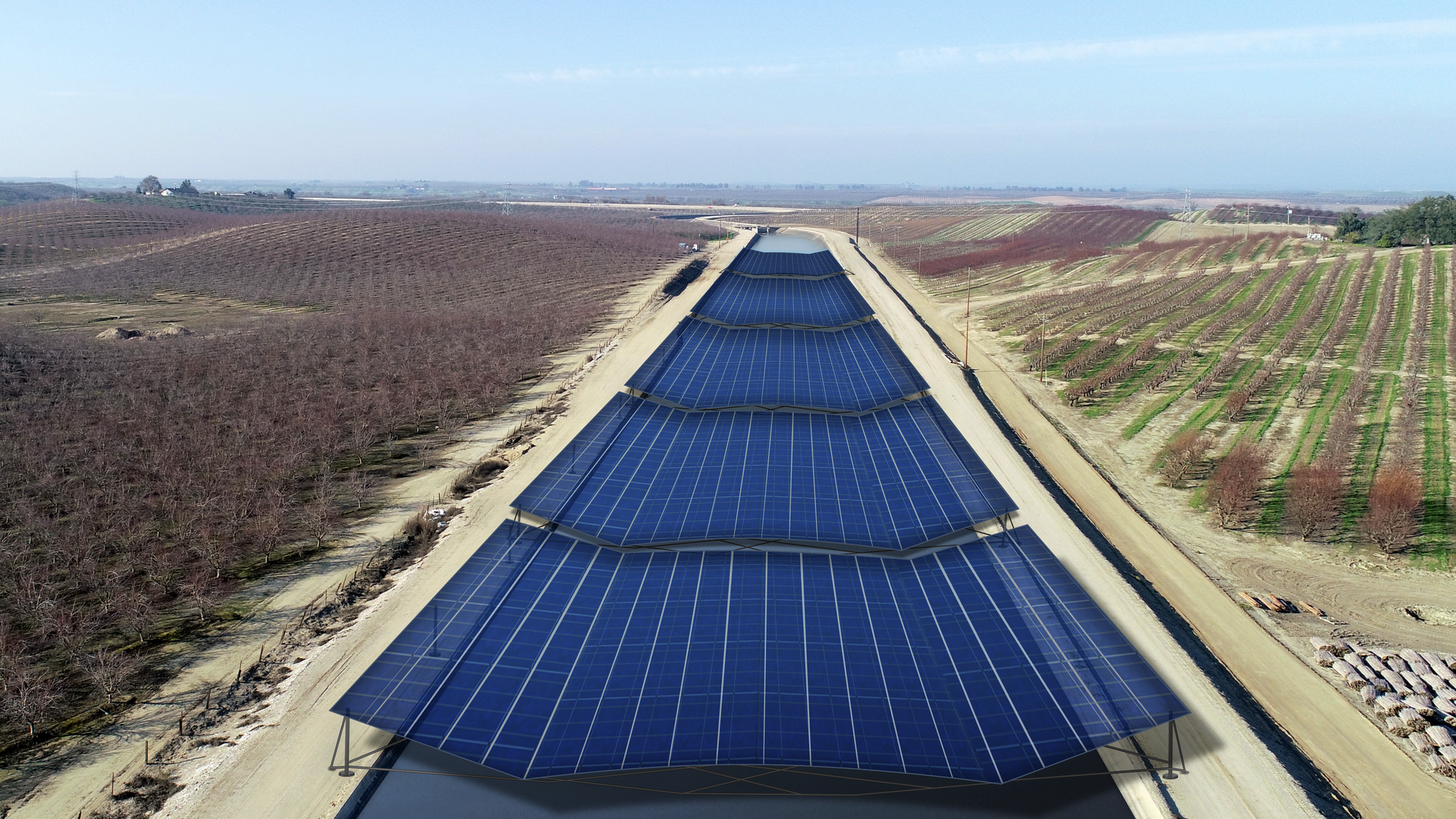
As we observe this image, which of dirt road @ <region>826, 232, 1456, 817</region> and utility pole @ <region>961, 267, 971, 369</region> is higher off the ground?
utility pole @ <region>961, 267, 971, 369</region>

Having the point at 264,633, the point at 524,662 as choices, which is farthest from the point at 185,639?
the point at 524,662

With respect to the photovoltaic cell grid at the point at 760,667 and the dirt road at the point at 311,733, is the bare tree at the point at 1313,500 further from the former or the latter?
the dirt road at the point at 311,733

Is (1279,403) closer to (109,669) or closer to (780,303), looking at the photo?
(780,303)

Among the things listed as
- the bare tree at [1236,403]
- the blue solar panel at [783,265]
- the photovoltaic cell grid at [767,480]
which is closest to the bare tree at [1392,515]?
the bare tree at [1236,403]

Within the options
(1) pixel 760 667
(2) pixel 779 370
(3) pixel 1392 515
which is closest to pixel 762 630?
(1) pixel 760 667

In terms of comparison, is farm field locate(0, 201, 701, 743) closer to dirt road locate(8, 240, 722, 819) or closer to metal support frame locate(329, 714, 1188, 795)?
dirt road locate(8, 240, 722, 819)

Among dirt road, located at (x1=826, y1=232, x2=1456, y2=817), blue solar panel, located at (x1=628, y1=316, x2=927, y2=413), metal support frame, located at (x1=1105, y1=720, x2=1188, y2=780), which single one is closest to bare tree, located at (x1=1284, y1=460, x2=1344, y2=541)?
dirt road, located at (x1=826, y1=232, x2=1456, y2=817)
